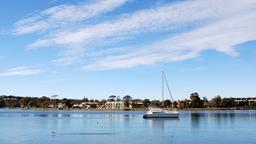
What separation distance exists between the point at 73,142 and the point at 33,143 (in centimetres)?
498

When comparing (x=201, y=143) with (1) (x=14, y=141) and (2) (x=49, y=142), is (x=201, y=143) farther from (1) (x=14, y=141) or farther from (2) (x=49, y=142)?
(1) (x=14, y=141)

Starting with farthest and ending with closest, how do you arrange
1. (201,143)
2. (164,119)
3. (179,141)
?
(164,119), (179,141), (201,143)

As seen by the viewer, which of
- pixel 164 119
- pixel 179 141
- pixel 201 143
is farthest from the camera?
pixel 164 119

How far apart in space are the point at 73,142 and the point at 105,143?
456 cm

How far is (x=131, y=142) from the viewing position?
55.0m

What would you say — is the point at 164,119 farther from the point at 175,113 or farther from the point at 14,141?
the point at 14,141

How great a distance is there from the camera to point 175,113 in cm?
12800

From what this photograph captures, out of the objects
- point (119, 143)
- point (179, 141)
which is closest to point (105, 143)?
point (119, 143)

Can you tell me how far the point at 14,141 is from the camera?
2239 inches

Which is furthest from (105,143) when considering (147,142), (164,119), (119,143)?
(164,119)

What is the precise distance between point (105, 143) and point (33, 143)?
8737 millimetres

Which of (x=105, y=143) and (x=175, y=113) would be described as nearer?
(x=105, y=143)

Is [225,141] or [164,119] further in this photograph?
[164,119]

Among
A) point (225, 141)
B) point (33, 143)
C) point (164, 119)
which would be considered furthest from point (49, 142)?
point (164, 119)
